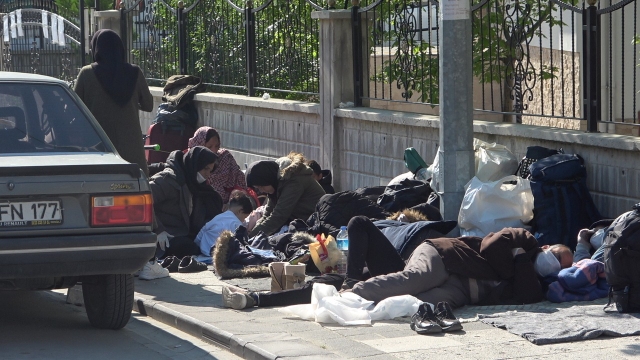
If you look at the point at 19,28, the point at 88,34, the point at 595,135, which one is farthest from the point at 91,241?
the point at 19,28

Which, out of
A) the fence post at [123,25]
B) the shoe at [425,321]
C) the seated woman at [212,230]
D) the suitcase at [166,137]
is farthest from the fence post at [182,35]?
the shoe at [425,321]

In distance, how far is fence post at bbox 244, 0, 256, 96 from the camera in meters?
12.5

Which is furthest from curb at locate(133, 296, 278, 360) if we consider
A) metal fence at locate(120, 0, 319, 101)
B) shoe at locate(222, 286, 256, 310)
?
metal fence at locate(120, 0, 319, 101)

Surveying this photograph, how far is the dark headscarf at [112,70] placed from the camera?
27.1 ft

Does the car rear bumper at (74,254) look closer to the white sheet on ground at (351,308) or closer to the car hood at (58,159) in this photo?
the car hood at (58,159)

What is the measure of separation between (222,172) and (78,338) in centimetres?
426

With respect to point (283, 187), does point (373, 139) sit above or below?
above

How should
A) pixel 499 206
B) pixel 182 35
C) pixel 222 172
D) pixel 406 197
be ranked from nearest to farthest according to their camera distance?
pixel 499 206
pixel 406 197
pixel 222 172
pixel 182 35

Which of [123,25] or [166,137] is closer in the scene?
[166,137]

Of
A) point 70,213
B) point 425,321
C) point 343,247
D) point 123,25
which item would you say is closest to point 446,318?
point 425,321

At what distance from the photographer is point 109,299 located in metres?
6.30

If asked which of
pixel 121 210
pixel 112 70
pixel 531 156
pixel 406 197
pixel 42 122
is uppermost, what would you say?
pixel 112 70

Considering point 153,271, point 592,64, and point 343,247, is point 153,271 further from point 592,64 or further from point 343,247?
point 592,64

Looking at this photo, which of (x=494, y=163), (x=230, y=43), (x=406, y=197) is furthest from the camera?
(x=230, y=43)
